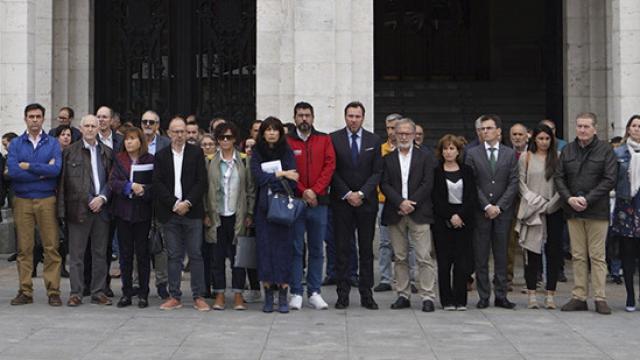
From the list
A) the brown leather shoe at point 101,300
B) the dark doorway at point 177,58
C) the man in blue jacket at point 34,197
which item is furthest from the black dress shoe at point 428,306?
the dark doorway at point 177,58

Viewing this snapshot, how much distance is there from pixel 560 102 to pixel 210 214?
33.8 feet

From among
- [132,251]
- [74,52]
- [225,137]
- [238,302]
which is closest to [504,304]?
[238,302]

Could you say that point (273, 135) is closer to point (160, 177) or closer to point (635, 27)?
point (160, 177)

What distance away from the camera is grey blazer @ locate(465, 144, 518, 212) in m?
11.9

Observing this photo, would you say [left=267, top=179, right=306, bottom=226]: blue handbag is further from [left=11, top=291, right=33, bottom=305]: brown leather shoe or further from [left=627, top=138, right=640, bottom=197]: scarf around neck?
[left=627, top=138, right=640, bottom=197]: scarf around neck

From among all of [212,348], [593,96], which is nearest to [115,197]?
[212,348]

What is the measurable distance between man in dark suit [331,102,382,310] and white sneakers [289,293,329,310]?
0.18 m

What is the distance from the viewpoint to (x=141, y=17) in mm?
20750

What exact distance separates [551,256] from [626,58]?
512 centimetres

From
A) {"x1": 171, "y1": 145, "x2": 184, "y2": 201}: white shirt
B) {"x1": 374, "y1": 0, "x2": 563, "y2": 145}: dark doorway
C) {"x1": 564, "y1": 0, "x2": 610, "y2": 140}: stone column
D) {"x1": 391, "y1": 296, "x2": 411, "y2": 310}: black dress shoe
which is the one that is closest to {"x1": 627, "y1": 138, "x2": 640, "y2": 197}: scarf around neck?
{"x1": 391, "y1": 296, "x2": 411, "y2": 310}: black dress shoe

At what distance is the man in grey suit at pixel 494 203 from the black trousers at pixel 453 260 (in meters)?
0.19

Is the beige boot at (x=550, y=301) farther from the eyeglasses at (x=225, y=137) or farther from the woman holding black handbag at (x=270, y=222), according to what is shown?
the eyeglasses at (x=225, y=137)

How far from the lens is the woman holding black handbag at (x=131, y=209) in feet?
38.6

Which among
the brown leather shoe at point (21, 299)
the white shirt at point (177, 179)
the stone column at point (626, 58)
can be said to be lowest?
the brown leather shoe at point (21, 299)
